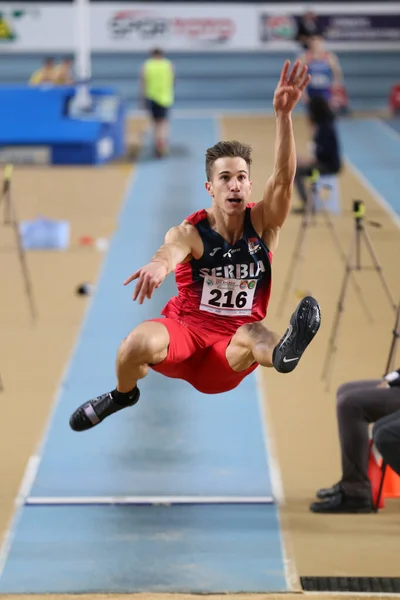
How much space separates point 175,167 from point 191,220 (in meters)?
14.0

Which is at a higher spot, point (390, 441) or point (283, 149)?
point (283, 149)

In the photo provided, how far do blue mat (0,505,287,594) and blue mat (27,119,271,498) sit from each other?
0.93 ft

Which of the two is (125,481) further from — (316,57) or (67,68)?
(67,68)

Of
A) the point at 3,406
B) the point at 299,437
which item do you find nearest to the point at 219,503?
the point at 299,437

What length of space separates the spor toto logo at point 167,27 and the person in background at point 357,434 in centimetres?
2281

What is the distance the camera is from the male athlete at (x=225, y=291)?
5383 millimetres

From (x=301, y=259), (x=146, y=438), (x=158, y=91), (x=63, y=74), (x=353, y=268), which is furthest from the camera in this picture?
(x=63, y=74)

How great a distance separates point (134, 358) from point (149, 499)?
1.65m

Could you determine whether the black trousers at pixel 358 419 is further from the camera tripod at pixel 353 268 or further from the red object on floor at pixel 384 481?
the camera tripod at pixel 353 268

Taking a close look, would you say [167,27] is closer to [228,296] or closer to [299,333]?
[228,296]

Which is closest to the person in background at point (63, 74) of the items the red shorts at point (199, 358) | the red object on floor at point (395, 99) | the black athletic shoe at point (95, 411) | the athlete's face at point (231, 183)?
the red object on floor at point (395, 99)

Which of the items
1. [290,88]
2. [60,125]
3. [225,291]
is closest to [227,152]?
[290,88]

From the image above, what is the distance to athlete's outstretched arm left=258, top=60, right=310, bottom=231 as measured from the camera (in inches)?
212

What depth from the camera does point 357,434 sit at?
6598mm
